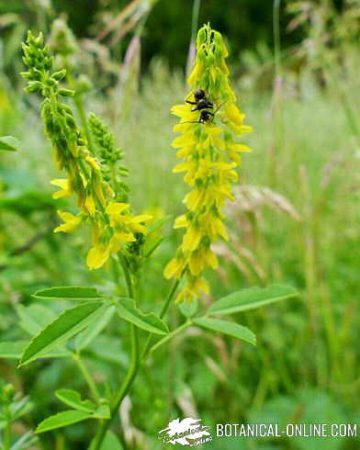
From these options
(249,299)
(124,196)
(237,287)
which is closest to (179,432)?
(249,299)

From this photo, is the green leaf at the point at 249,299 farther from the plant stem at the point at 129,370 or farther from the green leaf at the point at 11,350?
the green leaf at the point at 11,350

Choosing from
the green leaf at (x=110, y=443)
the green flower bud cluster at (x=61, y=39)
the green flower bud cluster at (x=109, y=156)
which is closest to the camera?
the green flower bud cluster at (x=109, y=156)

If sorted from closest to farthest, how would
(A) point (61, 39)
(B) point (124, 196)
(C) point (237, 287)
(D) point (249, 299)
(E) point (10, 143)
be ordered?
1. (E) point (10, 143)
2. (B) point (124, 196)
3. (D) point (249, 299)
4. (A) point (61, 39)
5. (C) point (237, 287)

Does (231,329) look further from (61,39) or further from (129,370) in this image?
(61,39)

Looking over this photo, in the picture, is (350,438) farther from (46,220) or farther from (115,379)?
(46,220)

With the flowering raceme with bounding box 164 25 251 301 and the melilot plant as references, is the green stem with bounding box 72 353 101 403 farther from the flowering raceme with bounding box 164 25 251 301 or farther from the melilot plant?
the flowering raceme with bounding box 164 25 251 301

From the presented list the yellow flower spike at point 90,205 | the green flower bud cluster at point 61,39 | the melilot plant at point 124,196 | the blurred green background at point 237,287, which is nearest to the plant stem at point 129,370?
the melilot plant at point 124,196
